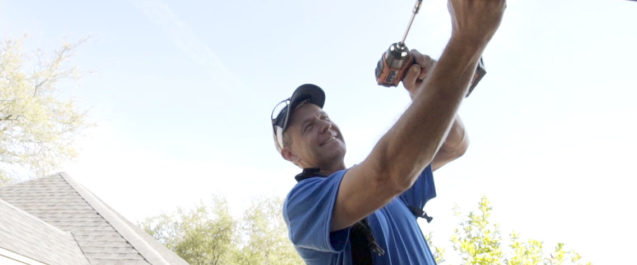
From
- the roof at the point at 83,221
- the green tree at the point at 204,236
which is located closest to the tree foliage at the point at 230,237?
the green tree at the point at 204,236

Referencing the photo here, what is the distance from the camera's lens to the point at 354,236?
142 centimetres

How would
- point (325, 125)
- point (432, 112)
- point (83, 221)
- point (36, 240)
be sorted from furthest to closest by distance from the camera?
point (83, 221), point (36, 240), point (325, 125), point (432, 112)

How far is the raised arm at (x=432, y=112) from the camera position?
96 cm

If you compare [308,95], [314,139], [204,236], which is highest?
[308,95]

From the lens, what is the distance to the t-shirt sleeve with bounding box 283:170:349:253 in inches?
52.8

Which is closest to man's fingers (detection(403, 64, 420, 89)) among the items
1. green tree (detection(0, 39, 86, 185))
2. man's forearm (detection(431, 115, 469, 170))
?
man's forearm (detection(431, 115, 469, 170))

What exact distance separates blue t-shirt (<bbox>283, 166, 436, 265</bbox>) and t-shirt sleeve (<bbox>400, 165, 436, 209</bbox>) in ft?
0.57

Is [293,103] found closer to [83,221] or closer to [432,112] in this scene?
[432,112]

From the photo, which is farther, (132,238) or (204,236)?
(204,236)

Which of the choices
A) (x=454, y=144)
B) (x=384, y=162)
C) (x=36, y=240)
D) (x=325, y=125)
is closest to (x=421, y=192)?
(x=454, y=144)

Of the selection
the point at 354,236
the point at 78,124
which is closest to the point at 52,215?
the point at 78,124

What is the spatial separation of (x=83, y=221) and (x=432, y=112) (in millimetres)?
11873

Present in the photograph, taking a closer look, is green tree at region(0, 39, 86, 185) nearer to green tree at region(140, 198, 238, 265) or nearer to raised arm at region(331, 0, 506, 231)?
green tree at region(140, 198, 238, 265)

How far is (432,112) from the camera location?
103 cm
